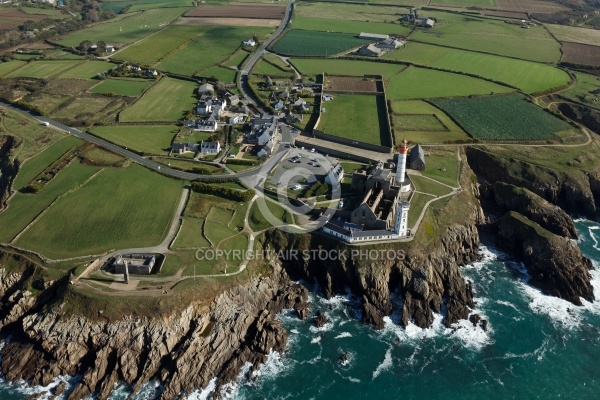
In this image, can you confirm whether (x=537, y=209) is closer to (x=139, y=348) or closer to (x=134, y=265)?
(x=134, y=265)

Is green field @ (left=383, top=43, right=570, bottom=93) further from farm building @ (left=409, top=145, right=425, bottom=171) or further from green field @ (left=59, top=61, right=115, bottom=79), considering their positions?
green field @ (left=59, top=61, right=115, bottom=79)

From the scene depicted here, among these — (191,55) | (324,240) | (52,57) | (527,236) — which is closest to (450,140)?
(527,236)

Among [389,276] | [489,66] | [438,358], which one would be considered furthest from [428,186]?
[489,66]

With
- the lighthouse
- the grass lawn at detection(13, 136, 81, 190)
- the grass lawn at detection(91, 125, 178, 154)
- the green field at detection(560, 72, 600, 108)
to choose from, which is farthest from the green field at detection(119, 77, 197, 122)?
the green field at detection(560, 72, 600, 108)

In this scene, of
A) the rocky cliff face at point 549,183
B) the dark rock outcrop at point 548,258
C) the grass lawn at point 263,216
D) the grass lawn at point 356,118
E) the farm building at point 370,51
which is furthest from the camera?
the farm building at point 370,51

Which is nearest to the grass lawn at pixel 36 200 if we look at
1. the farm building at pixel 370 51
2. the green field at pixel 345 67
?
the green field at pixel 345 67

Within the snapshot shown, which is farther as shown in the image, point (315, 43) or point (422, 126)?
point (315, 43)

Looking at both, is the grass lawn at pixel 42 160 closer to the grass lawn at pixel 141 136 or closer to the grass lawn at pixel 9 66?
the grass lawn at pixel 141 136
